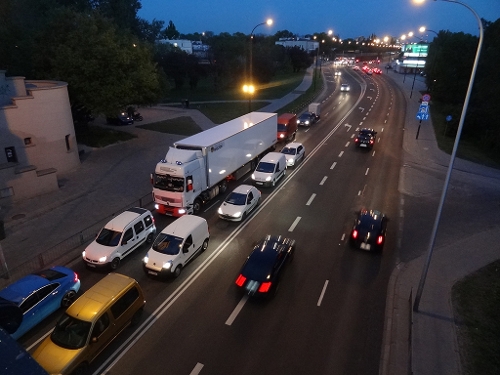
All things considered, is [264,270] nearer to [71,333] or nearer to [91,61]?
[71,333]


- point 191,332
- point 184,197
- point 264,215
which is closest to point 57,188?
point 184,197

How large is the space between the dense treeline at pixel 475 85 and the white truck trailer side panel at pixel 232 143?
24.1 m

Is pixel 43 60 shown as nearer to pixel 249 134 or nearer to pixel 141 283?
pixel 249 134

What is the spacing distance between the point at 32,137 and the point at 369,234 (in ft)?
74.1

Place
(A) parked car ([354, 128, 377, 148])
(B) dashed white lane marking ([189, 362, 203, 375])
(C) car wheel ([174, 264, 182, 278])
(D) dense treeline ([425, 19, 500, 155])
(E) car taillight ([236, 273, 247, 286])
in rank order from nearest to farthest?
(B) dashed white lane marking ([189, 362, 203, 375]) < (E) car taillight ([236, 273, 247, 286]) < (C) car wheel ([174, 264, 182, 278]) < (A) parked car ([354, 128, 377, 148]) < (D) dense treeline ([425, 19, 500, 155])

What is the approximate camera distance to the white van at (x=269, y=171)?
23.1 m

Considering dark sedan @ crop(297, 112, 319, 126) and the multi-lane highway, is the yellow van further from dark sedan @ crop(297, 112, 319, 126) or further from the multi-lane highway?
dark sedan @ crop(297, 112, 319, 126)

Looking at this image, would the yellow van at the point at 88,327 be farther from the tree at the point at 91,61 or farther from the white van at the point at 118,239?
the tree at the point at 91,61

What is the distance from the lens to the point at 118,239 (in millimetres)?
14969

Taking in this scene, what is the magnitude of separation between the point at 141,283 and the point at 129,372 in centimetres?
442

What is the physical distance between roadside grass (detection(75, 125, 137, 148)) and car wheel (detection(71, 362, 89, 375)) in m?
26.1

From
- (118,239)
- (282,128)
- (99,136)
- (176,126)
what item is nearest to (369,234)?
(118,239)

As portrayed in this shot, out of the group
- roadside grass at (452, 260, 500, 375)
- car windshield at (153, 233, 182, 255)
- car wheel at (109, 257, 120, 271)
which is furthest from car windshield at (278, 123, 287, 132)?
car wheel at (109, 257, 120, 271)

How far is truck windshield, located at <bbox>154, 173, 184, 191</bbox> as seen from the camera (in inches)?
719
